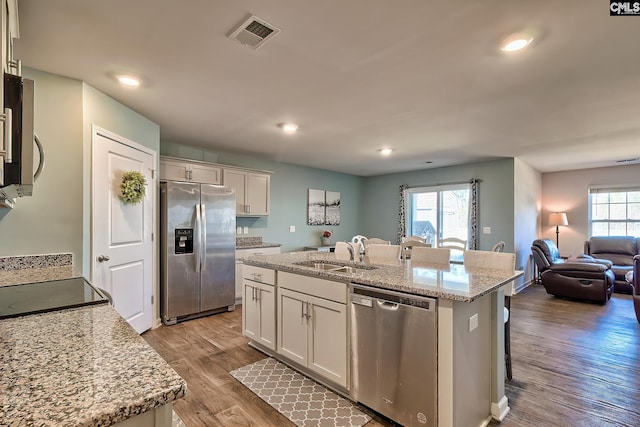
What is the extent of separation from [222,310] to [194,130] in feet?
7.98

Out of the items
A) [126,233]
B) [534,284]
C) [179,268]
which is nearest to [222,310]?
[179,268]

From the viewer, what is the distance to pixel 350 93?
106 inches

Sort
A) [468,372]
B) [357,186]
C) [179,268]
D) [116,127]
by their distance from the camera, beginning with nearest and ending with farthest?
[468,372]
[116,127]
[179,268]
[357,186]

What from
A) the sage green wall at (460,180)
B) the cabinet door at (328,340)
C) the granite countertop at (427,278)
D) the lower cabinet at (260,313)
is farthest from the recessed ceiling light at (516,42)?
the sage green wall at (460,180)

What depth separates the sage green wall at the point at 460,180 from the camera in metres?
5.46

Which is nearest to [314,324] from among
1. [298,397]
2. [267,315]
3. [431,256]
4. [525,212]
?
Result: [298,397]

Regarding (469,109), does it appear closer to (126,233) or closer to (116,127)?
(116,127)

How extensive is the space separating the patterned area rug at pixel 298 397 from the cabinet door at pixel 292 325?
0.15m

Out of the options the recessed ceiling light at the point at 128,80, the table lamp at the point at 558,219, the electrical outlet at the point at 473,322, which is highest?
the recessed ceiling light at the point at 128,80

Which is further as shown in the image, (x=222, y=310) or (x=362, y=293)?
(x=222, y=310)

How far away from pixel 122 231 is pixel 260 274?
145cm

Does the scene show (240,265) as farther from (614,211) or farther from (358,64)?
(614,211)

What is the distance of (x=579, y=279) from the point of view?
16.0 feet

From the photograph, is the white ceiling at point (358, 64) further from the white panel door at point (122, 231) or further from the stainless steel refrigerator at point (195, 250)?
the stainless steel refrigerator at point (195, 250)
